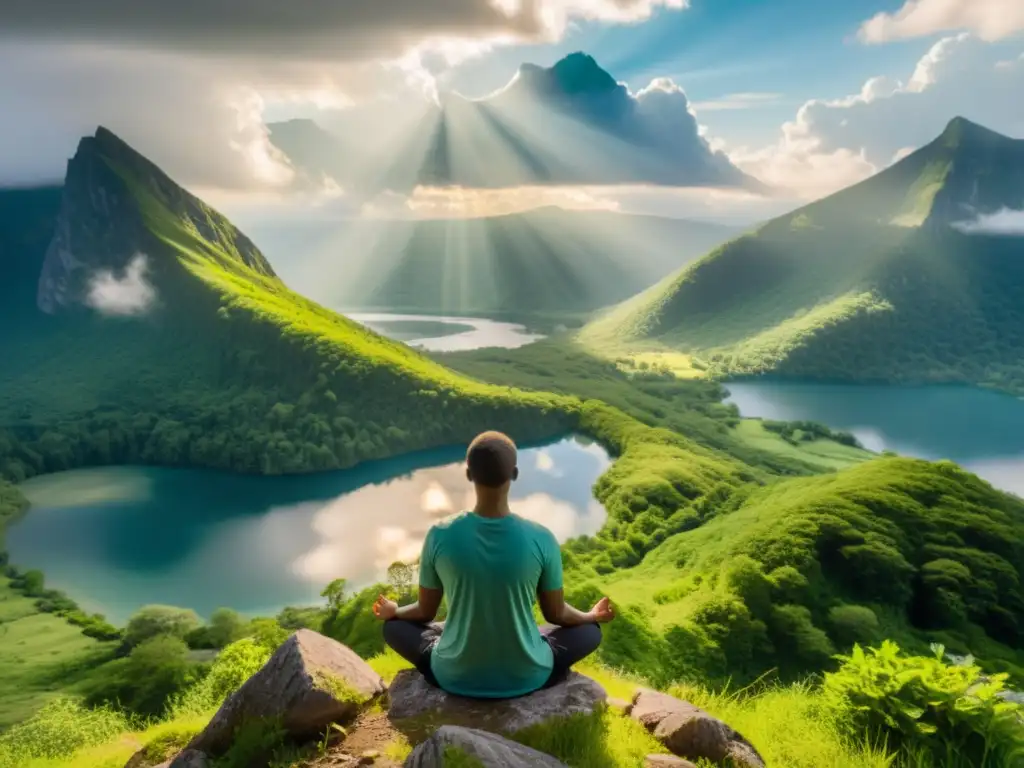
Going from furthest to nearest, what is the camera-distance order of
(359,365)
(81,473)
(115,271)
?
(115,271) < (359,365) < (81,473)

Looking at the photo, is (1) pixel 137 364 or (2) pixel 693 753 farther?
(1) pixel 137 364

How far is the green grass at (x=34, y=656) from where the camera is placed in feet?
149

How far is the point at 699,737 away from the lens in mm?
6184

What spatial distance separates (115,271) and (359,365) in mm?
55344

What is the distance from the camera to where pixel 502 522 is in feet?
18.8

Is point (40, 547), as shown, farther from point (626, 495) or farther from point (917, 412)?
point (917, 412)

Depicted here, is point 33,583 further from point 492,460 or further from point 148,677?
point 492,460

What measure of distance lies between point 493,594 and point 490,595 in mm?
24

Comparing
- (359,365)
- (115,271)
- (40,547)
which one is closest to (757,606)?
(40,547)

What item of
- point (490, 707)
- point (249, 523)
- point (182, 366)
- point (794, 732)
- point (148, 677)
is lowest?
point (148, 677)

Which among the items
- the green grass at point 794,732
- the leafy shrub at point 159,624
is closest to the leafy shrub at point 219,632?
the leafy shrub at point 159,624

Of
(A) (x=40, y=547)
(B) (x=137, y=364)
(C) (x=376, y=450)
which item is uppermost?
(B) (x=137, y=364)

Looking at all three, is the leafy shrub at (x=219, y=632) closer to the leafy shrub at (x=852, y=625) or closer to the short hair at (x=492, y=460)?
the leafy shrub at (x=852, y=625)

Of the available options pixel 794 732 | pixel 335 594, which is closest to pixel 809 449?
pixel 335 594
